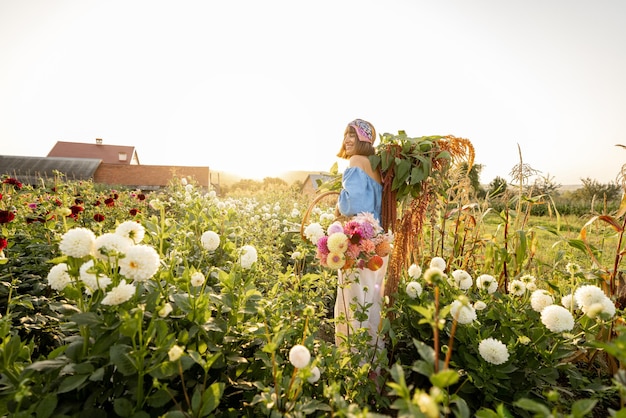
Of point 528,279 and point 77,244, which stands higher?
point 77,244

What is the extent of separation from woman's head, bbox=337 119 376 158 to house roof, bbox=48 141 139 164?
33.9 metres

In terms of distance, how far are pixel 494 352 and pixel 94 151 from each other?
3723 centimetres

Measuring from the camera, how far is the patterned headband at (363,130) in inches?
99.6

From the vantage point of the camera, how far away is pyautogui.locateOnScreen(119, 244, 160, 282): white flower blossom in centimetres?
107

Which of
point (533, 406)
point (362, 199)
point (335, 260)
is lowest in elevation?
point (533, 406)

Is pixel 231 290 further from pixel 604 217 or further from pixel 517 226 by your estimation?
pixel 517 226

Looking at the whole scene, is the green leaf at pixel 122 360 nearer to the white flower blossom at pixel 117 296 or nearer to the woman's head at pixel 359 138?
the white flower blossom at pixel 117 296

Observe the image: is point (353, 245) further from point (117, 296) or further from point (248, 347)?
point (117, 296)

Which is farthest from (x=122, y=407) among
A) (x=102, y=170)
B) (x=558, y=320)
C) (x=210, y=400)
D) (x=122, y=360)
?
(x=102, y=170)

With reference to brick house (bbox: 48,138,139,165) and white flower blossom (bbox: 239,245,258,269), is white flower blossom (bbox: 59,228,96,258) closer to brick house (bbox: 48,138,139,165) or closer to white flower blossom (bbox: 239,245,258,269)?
white flower blossom (bbox: 239,245,258,269)

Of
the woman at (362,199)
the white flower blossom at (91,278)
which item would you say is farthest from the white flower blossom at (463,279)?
the white flower blossom at (91,278)

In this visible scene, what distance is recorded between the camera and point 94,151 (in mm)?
30875

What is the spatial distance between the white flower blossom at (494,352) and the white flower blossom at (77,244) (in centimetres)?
159

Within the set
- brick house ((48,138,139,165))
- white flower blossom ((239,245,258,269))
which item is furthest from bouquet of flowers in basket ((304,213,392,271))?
brick house ((48,138,139,165))
